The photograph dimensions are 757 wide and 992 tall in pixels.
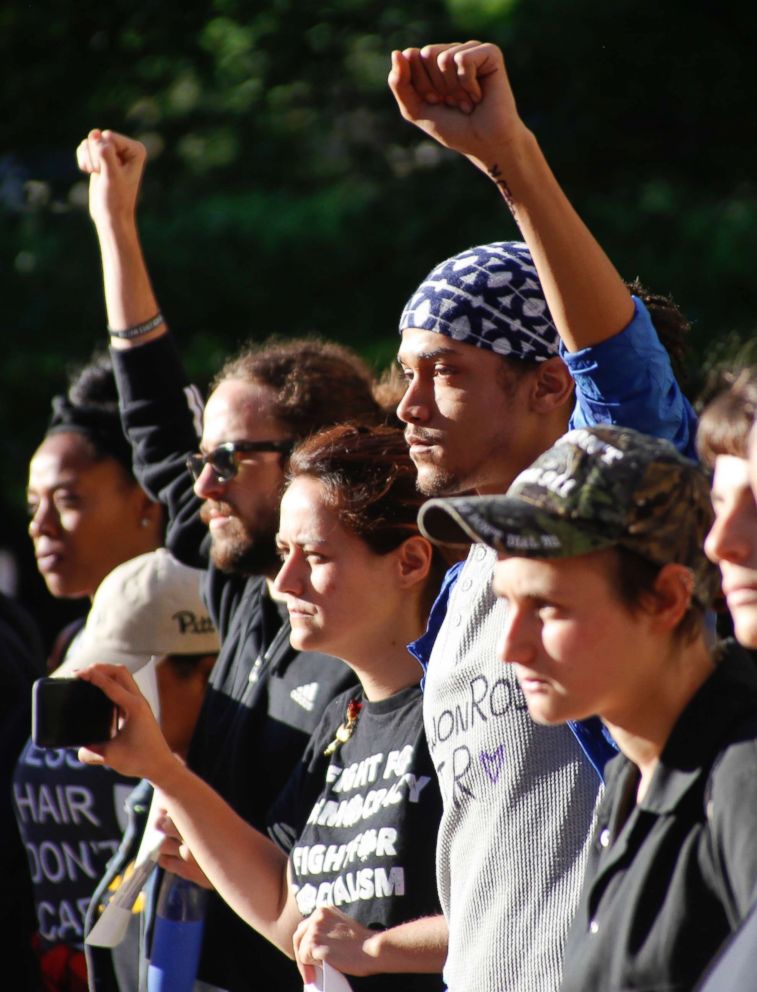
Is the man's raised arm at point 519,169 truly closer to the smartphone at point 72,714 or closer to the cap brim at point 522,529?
the cap brim at point 522,529

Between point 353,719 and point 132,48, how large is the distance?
7230 mm

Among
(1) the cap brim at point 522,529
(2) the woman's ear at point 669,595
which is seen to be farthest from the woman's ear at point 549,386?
(2) the woman's ear at point 669,595

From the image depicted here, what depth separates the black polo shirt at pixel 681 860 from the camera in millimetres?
1550

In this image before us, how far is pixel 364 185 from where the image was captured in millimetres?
8180

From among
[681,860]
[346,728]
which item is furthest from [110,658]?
[681,860]

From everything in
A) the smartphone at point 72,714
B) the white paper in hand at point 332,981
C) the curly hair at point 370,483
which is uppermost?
the curly hair at point 370,483

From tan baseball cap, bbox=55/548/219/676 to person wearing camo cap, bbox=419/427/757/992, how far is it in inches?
71.8

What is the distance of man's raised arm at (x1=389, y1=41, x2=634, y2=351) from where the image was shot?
209 cm

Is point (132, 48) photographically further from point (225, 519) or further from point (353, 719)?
point (353, 719)

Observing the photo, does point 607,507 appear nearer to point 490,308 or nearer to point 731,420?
point 731,420

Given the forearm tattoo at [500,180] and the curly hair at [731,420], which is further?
the forearm tattoo at [500,180]

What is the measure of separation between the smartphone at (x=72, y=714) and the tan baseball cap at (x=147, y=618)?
0.71m

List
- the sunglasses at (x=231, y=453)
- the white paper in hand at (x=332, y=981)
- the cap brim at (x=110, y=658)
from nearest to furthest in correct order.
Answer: the white paper in hand at (x=332, y=981)
the sunglasses at (x=231, y=453)
the cap brim at (x=110, y=658)

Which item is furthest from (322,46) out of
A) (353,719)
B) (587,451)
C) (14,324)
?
(587,451)
